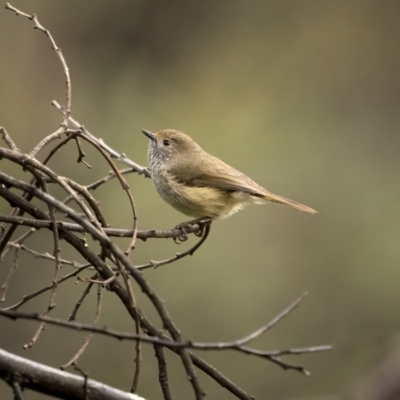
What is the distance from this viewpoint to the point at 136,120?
20.8 feet

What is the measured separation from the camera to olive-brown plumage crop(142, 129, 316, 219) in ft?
11.1

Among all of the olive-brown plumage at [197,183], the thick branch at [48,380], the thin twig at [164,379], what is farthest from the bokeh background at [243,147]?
the thick branch at [48,380]

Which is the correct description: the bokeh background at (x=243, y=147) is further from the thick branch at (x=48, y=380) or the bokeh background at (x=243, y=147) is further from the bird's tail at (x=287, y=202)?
the thick branch at (x=48, y=380)

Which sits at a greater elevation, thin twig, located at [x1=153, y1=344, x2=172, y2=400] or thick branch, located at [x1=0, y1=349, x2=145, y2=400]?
thin twig, located at [x1=153, y1=344, x2=172, y2=400]

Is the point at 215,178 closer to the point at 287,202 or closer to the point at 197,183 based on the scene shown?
the point at 197,183

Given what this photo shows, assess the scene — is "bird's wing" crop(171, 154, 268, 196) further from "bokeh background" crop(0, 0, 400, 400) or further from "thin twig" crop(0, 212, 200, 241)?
"bokeh background" crop(0, 0, 400, 400)

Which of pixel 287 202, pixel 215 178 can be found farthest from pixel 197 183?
pixel 287 202

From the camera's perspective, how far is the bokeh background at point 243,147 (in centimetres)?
587

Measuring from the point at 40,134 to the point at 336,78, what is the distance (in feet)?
10.5

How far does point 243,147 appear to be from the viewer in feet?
21.3

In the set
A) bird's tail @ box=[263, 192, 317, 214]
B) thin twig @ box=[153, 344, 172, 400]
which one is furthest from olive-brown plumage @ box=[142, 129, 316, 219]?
thin twig @ box=[153, 344, 172, 400]

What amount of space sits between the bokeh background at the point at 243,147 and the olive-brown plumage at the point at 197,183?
6.50ft

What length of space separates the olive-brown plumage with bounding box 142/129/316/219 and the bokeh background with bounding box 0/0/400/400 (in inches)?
78.0

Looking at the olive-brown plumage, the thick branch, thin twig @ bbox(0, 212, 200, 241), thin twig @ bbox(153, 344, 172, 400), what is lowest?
the thick branch
